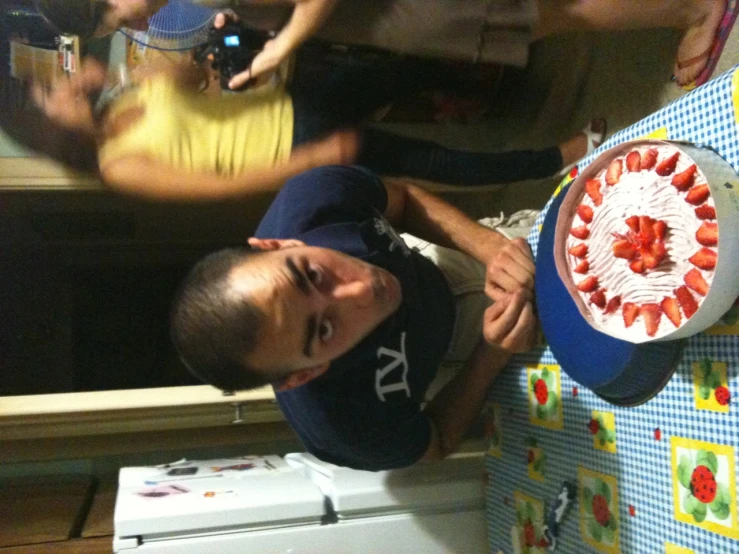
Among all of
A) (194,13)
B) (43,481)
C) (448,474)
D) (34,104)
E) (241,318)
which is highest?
(194,13)

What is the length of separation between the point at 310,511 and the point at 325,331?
432 mm

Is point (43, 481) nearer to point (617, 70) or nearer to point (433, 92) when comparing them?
point (433, 92)

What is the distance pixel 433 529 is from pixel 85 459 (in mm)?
1064

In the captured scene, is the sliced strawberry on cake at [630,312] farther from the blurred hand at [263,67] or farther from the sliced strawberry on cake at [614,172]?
the blurred hand at [263,67]

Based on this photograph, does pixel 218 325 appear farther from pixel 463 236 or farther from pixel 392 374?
pixel 463 236

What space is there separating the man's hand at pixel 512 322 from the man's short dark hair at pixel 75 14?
1120 millimetres

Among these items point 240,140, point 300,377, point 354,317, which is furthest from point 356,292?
point 240,140

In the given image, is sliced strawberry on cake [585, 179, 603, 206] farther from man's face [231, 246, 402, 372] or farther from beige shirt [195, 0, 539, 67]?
beige shirt [195, 0, 539, 67]

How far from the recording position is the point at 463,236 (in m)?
1.21

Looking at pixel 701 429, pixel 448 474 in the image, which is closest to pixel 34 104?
pixel 448 474

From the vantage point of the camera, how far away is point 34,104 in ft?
5.38

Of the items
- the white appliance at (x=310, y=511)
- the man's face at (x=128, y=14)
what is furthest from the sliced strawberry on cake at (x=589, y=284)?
the man's face at (x=128, y=14)

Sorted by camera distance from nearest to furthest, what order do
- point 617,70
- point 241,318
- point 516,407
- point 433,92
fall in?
1. point 241,318
2. point 516,407
3. point 617,70
4. point 433,92

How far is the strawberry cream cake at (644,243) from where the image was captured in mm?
622
